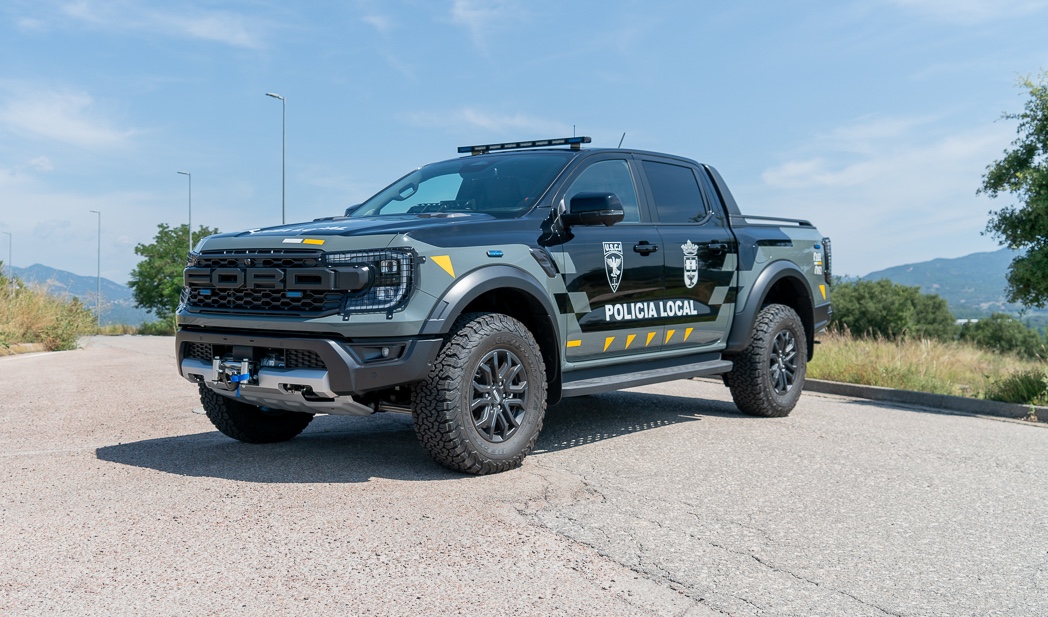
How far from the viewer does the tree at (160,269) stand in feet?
193

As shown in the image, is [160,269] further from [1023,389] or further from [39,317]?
[1023,389]

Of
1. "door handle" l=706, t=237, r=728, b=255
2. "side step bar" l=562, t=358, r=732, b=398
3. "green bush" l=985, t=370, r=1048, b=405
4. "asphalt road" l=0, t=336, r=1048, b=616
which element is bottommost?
"asphalt road" l=0, t=336, r=1048, b=616

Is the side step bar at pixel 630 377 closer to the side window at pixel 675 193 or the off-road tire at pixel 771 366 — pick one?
the off-road tire at pixel 771 366

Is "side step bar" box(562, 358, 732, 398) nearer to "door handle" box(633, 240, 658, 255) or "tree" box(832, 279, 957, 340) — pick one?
"door handle" box(633, 240, 658, 255)

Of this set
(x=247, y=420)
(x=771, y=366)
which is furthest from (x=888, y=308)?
(x=247, y=420)

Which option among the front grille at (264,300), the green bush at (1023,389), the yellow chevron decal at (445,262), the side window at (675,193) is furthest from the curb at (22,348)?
the green bush at (1023,389)

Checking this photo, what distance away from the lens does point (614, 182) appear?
6.70 meters

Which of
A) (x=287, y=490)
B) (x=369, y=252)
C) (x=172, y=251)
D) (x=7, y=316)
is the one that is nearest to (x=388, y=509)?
(x=287, y=490)

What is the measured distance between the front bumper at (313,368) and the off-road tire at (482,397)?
0.48ft

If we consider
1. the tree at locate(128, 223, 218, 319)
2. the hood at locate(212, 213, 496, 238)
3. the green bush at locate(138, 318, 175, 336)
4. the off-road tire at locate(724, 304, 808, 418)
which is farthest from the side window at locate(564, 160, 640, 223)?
the tree at locate(128, 223, 218, 319)

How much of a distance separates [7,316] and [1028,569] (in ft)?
59.6

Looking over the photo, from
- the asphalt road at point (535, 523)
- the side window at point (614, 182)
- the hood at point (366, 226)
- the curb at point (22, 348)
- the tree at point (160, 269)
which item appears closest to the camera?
the asphalt road at point (535, 523)

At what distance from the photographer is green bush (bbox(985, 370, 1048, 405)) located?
9.30m

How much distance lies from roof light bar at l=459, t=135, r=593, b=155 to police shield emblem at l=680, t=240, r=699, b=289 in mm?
1088
